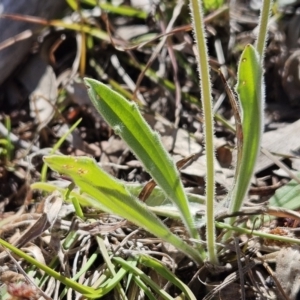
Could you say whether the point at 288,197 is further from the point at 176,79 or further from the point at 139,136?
the point at 176,79

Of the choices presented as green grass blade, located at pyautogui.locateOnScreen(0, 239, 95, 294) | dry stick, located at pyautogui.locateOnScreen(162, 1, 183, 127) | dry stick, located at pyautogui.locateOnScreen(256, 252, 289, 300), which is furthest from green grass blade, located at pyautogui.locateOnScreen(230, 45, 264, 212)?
dry stick, located at pyautogui.locateOnScreen(162, 1, 183, 127)

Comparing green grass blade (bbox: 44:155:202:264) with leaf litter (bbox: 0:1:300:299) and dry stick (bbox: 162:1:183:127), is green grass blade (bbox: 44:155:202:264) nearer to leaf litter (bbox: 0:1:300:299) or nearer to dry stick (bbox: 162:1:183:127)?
leaf litter (bbox: 0:1:300:299)

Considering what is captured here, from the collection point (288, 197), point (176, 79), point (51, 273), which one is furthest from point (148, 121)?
point (51, 273)

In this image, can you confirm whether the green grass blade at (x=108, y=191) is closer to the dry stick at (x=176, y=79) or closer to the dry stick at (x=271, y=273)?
the dry stick at (x=271, y=273)

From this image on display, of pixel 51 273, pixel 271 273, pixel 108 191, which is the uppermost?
pixel 108 191

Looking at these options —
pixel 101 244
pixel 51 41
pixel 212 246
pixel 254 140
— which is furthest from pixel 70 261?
pixel 51 41

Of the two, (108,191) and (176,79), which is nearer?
(108,191)
